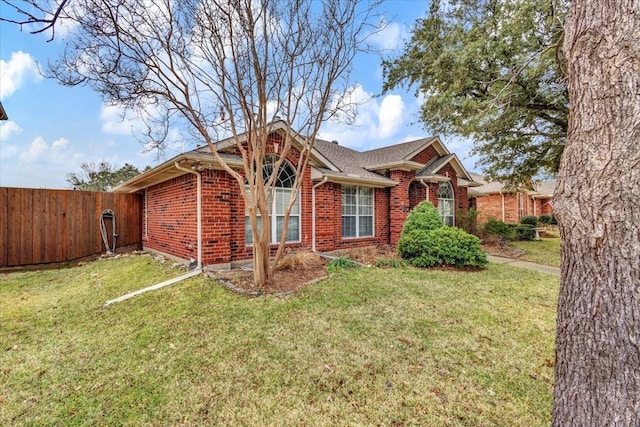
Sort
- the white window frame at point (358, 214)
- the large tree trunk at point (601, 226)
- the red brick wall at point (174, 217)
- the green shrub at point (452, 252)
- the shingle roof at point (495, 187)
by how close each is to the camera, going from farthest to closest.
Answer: the shingle roof at point (495, 187), the white window frame at point (358, 214), the green shrub at point (452, 252), the red brick wall at point (174, 217), the large tree trunk at point (601, 226)

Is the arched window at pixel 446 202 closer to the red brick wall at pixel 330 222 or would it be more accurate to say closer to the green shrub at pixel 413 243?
the red brick wall at pixel 330 222

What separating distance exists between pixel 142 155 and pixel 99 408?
5.81 meters

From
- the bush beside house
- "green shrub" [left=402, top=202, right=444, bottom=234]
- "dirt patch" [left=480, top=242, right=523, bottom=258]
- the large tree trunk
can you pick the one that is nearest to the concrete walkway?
"dirt patch" [left=480, top=242, right=523, bottom=258]

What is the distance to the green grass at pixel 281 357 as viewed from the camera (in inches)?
104

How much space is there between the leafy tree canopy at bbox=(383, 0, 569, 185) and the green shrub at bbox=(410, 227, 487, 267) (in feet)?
11.7

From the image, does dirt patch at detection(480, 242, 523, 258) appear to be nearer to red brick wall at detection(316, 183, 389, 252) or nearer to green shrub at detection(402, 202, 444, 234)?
green shrub at detection(402, 202, 444, 234)

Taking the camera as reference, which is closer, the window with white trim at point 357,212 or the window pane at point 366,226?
the window with white trim at point 357,212

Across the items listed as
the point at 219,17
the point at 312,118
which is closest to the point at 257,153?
the point at 312,118

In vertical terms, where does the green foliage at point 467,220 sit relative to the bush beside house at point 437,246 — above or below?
above

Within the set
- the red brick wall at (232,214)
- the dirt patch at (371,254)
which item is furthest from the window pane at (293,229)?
the dirt patch at (371,254)

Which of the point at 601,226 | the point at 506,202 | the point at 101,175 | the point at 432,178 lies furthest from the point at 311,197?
the point at 101,175

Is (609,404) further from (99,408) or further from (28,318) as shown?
(28,318)

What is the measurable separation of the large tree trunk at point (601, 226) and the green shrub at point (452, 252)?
6794 millimetres

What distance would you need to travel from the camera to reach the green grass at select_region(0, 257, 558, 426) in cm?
264
